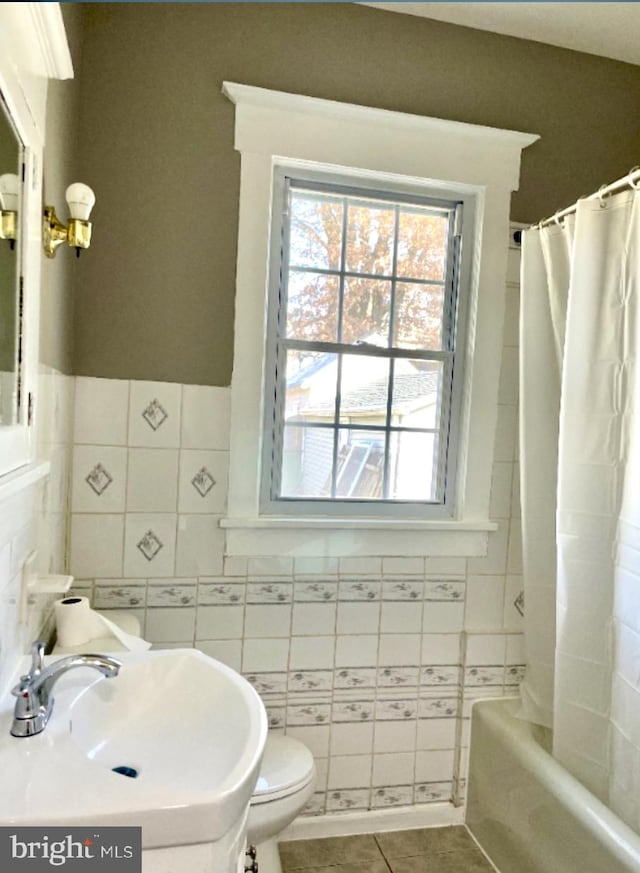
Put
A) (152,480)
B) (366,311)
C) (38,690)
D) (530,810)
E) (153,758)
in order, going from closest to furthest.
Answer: (38,690) → (153,758) → (530,810) → (152,480) → (366,311)

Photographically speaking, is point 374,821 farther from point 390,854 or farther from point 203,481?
point 203,481

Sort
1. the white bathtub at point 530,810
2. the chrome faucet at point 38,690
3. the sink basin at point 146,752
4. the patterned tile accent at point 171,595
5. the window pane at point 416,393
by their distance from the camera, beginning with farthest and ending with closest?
the window pane at point 416,393
the patterned tile accent at point 171,595
the white bathtub at point 530,810
the chrome faucet at point 38,690
the sink basin at point 146,752

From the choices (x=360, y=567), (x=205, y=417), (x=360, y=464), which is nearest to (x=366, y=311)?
(x=360, y=464)

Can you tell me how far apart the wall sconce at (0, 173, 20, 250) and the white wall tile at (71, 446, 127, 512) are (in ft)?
2.70

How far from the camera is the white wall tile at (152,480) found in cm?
182

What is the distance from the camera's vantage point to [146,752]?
1073mm

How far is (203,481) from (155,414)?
259mm

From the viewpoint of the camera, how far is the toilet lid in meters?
1.54

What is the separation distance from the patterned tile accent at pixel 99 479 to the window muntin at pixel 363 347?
519 millimetres

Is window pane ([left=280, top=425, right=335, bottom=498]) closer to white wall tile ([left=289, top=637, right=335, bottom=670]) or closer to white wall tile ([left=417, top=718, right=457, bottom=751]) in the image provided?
white wall tile ([left=289, top=637, right=335, bottom=670])

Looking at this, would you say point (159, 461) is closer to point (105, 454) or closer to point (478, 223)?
point (105, 454)

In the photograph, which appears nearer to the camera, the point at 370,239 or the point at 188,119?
the point at 188,119

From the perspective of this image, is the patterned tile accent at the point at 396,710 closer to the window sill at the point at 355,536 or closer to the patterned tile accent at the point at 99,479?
the window sill at the point at 355,536

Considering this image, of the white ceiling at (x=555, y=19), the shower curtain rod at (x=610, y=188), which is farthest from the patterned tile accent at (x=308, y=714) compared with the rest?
the white ceiling at (x=555, y=19)
